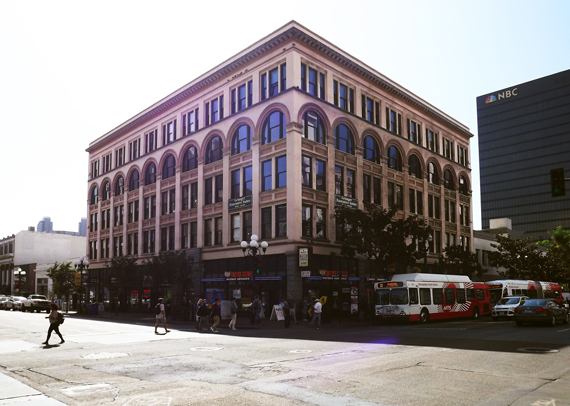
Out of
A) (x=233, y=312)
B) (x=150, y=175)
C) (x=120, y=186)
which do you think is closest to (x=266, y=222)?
(x=233, y=312)

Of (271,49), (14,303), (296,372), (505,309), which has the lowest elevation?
(14,303)

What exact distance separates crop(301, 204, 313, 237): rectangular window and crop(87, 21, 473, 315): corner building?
83 mm

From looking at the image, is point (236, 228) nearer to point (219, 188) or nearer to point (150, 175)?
point (219, 188)

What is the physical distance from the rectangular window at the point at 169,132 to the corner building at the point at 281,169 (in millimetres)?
115

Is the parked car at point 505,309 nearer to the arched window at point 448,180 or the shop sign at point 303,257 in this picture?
the shop sign at point 303,257

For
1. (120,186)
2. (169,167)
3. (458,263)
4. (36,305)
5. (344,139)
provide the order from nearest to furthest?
1. (344,139)
2. (458,263)
3. (169,167)
4. (36,305)
5. (120,186)

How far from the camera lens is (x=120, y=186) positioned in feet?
211

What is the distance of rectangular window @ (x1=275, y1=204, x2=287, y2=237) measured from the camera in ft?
131

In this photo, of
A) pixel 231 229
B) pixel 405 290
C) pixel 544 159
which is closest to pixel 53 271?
pixel 231 229

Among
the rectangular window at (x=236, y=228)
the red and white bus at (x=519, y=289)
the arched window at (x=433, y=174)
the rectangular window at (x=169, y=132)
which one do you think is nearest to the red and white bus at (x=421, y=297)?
the red and white bus at (x=519, y=289)

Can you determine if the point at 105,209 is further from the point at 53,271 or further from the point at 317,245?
the point at 317,245

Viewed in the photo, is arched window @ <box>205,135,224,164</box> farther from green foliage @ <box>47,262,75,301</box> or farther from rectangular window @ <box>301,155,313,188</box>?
green foliage @ <box>47,262,75,301</box>

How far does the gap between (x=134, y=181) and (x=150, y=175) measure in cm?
418

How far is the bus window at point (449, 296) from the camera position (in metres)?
36.2
